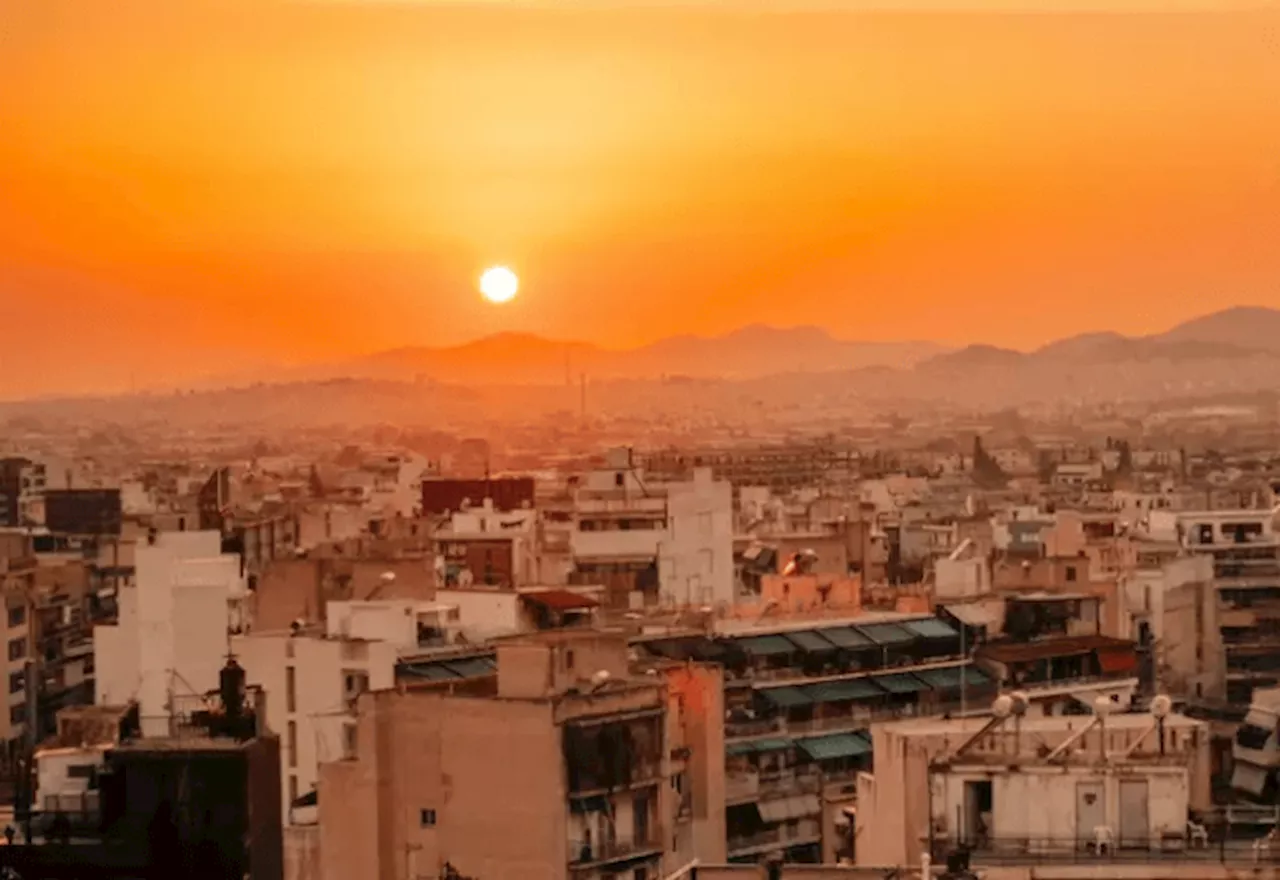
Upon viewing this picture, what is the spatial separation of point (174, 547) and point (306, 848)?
599 cm

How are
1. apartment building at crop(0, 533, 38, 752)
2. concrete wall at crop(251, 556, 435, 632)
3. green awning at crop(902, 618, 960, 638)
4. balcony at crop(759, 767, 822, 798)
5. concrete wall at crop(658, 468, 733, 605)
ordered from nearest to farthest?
balcony at crop(759, 767, 822, 798)
green awning at crop(902, 618, 960, 638)
concrete wall at crop(251, 556, 435, 632)
apartment building at crop(0, 533, 38, 752)
concrete wall at crop(658, 468, 733, 605)

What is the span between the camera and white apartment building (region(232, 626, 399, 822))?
401 inches

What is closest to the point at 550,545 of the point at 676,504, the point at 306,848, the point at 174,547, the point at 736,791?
the point at 676,504

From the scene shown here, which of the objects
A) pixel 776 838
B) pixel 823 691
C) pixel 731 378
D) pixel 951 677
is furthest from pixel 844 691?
pixel 731 378

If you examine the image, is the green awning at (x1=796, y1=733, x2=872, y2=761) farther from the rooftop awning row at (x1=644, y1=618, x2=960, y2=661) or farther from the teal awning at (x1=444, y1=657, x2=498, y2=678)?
the teal awning at (x1=444, y1=657, x2=498, y2=678)

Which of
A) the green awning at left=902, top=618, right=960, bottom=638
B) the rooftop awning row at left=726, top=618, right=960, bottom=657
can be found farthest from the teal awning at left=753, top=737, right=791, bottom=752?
the green awning at left=902, top=618, right=960, bottom=638

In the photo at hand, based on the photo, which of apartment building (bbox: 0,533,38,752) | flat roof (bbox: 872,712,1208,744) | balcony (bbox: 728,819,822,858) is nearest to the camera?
flat roof (bbox: 872,712,1208,744)

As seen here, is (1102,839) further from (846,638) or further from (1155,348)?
(1155,348)

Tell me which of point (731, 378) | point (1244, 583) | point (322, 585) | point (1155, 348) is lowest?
point (1244, 583)

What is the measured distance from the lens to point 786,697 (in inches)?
446

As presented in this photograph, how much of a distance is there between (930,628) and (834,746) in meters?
1.31

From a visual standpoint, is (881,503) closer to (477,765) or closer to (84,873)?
(477,765)

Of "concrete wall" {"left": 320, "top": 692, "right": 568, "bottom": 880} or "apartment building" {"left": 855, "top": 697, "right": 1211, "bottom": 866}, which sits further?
"concrete wall" {"left": 320, "top": 692, "right": 568, "bottom": 880}

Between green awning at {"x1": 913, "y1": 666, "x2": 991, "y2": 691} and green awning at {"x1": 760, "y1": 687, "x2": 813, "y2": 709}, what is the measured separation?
0.53 metres
